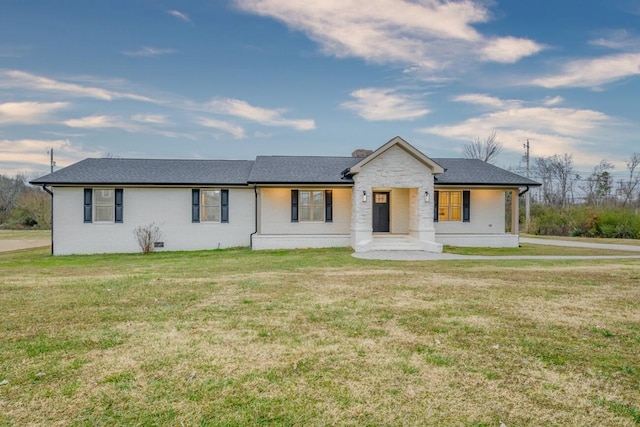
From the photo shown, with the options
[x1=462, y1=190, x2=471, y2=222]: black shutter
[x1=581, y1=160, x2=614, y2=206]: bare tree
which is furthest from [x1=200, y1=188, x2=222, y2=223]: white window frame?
[x1=581, y1=160, x2=614, y2=206]: bare tree

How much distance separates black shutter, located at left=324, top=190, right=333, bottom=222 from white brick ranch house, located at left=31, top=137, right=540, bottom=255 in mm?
51

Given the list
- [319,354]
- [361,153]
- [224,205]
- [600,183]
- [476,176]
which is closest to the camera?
[319,354]

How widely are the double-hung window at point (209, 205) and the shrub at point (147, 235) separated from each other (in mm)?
1840

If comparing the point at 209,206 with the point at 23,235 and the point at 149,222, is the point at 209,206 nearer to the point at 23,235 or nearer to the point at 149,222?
the point at 149,222

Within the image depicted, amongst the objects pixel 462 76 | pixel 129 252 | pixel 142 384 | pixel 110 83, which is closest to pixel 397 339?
pixel 142 384

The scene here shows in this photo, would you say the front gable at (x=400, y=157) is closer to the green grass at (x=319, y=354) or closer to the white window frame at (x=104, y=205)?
the green grass at (x=319, y=354)

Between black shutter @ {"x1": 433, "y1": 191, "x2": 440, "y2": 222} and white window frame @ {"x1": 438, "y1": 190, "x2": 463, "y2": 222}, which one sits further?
white window frame @ {"x1": 438, "y1": 190, "x2": 463, "y2": 222}

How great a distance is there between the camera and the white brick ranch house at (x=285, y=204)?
17.6m

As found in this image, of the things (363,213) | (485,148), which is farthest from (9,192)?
(485,148)

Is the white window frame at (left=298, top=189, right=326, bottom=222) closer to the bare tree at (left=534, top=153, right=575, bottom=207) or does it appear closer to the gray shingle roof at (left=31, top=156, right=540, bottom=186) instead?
the gray shingle roof at (left=31, top=156, right=540, bottom=186)

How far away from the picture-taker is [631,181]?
4175 centimetres

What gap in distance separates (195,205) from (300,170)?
5.66 metres

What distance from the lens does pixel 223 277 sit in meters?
9.97

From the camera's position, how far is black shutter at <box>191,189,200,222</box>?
19.0 meters
